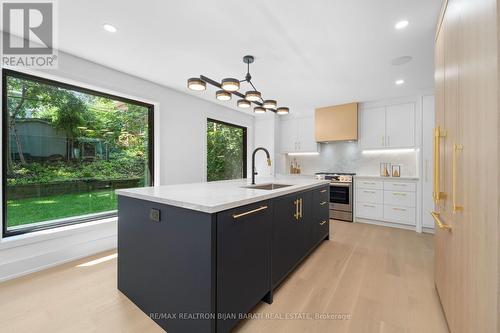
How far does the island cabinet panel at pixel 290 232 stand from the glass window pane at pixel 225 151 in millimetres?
2726

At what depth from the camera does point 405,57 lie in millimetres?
2736

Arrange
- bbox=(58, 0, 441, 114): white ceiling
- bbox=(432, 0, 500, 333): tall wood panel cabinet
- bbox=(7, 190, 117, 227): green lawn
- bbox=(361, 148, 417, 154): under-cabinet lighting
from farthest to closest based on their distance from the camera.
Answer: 1. bbox=(361, 148, 417, 154): under-cabinet lighting
2. bbox=(7, 190, 117, 227): green lawn
3. bbox=(58, 0, 441, 114): white ceiling
4. bbox=(432, 0, 500, 333): tall wood panel cabinet

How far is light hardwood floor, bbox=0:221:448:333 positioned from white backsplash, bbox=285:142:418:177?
2262 mm

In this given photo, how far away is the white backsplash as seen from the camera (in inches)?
179

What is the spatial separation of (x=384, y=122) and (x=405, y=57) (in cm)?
202

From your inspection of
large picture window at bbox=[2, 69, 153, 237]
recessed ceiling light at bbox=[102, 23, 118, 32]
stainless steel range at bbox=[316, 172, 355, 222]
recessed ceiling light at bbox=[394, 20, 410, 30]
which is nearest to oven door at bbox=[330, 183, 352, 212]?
stainless steel range at bbox=[316, 172, 355, 222]

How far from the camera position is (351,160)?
5121 mm

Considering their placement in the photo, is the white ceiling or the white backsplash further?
the white backsplash

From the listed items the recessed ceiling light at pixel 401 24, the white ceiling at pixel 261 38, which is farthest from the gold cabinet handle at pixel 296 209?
the recessed ceiling light at pixel 401 24

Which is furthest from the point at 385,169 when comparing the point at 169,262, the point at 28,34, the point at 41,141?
the point at 28,34

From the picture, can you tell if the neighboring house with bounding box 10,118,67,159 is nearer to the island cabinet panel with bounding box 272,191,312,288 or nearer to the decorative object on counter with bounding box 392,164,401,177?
the island cabinet panel with bounding box 272,191,312,288

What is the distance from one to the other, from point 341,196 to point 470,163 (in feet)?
12.3

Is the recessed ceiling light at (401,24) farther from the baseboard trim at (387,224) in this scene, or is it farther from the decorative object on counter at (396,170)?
the baseboard trim at (387,224)

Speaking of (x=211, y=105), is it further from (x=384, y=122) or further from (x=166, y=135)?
(x=384, y=122)
